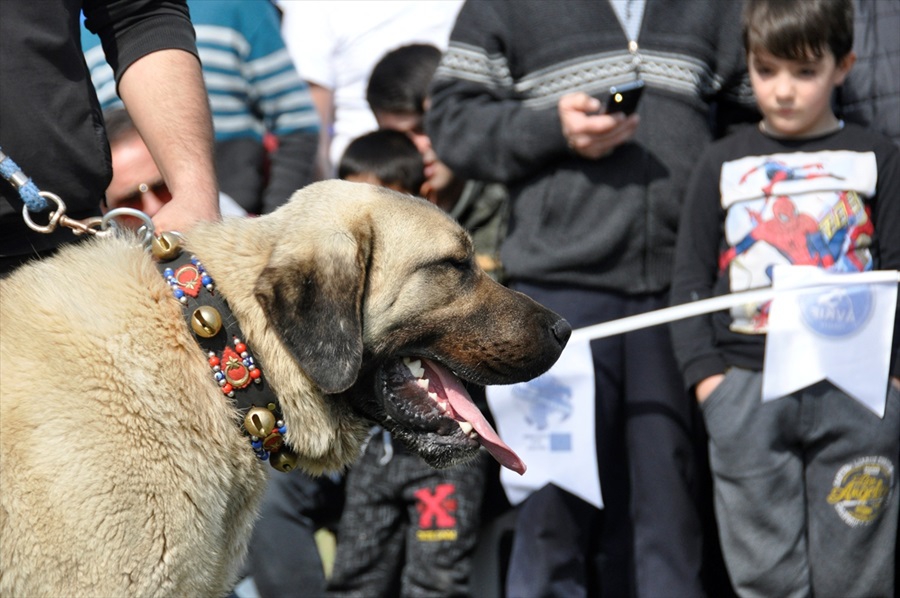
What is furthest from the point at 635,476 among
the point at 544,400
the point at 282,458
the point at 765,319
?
the point at 282,458

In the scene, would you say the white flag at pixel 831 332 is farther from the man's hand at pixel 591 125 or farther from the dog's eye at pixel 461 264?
the dog's eye at pixel 461 264

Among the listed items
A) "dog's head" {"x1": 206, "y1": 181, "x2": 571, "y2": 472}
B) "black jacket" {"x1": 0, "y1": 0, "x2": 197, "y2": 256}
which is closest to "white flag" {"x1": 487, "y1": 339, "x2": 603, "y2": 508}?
"dog's head" {"x1": 206, "y1": 181, "x2": 571, "y2": 472}

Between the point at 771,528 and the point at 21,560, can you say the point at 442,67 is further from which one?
the point at 21,560

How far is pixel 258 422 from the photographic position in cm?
257

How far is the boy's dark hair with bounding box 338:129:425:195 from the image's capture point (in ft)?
16.9

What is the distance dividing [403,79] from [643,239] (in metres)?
1.74

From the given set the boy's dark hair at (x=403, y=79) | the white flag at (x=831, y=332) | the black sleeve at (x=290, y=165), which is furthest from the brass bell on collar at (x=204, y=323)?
the boy's dark hair at (x=403, y=79)

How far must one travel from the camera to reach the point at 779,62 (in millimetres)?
4223

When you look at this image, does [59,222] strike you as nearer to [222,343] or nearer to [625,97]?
[222,343]

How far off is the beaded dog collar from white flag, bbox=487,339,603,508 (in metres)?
1.91

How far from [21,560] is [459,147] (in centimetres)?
286

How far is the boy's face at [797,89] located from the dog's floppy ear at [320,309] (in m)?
2.26

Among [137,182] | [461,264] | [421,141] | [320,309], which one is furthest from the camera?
[421,141]

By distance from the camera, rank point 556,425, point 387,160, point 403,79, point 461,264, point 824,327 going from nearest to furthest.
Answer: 1. point 461,264
2. point 824,327
3. point 556,425
4. point 387,160
5. point 403,79
